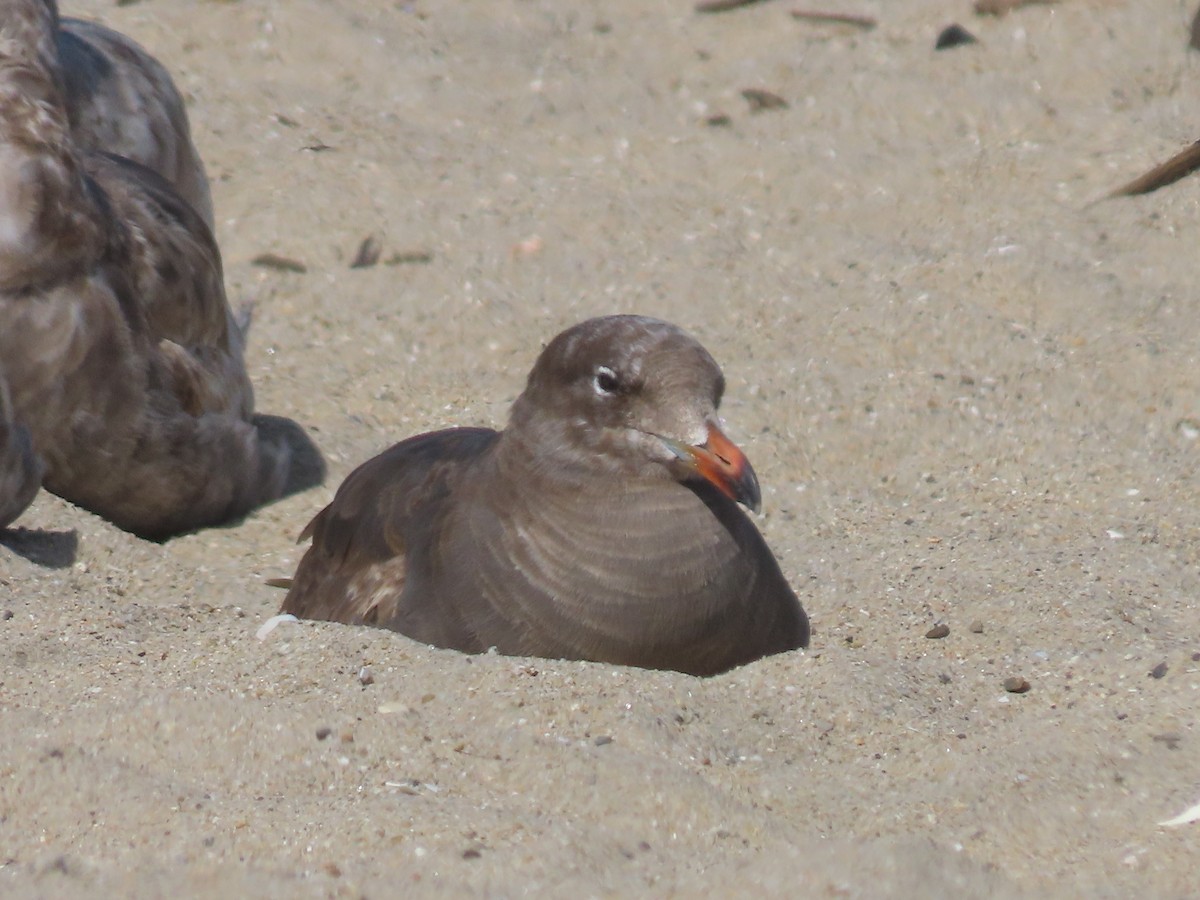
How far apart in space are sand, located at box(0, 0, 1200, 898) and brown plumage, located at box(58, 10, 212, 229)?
377mm

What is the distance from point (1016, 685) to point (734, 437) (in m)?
1.88

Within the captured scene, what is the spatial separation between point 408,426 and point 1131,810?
10.9 feet

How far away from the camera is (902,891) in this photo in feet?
11.0

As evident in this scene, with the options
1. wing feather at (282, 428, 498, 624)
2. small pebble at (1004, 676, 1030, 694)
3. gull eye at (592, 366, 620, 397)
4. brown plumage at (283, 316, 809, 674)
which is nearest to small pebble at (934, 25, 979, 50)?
wing feather at (282, 428, 498, 624)

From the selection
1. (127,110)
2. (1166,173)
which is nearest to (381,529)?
(127,110)

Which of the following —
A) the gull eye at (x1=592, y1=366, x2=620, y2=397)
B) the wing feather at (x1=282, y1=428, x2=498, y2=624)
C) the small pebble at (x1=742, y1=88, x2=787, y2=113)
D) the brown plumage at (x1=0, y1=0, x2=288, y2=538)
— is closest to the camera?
the gull eye at (x1=592, y1=366, x2=620, y2=397)

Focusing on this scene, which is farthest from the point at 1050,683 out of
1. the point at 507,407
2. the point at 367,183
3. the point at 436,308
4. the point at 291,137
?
the point at 291,137

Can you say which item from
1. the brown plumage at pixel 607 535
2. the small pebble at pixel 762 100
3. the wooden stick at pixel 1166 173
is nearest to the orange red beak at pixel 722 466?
the brown plumage at pixel 607 535

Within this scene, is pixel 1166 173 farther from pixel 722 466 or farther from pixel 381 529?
pixel 381 529

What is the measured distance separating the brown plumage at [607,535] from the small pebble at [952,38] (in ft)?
13.7

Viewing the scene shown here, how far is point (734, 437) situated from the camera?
614 centimetres

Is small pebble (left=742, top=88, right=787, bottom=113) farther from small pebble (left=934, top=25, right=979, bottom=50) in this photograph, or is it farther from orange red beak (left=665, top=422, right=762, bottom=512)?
orange red beak (left=665, top=422, right=762, bottom=512)

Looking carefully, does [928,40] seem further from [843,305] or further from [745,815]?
[745,815]

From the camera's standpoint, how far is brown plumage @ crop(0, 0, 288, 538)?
5320mm
